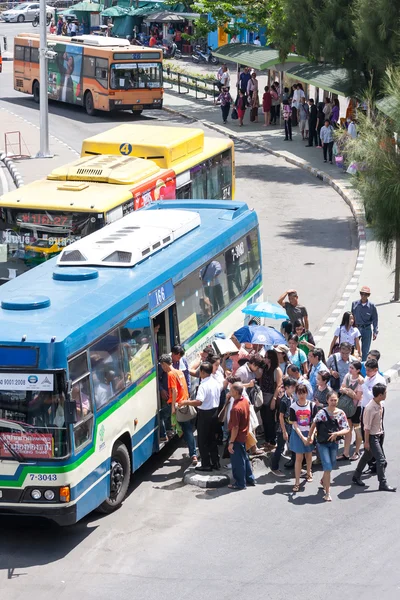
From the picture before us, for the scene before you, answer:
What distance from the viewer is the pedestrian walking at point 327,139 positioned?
35434mm

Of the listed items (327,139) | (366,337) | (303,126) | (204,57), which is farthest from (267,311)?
(204,57)

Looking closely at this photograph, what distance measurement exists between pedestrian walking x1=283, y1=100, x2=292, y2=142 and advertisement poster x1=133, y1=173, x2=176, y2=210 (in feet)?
57.9

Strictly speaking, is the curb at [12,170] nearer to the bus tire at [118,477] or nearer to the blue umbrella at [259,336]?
the blue umbrella at [259,336]

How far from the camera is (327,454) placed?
13.1 m

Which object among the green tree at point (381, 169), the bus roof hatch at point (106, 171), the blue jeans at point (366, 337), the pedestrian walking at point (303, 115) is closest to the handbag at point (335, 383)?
the blue jeans at point (366, 337)

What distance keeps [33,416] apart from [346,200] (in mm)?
21560

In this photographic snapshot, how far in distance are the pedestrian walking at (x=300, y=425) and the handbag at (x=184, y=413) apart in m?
1.36

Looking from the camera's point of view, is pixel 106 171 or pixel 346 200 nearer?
pixel 106 171

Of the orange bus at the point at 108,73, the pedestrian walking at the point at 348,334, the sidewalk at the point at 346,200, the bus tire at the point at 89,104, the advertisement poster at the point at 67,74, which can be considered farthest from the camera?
the bus tire at the point at 89,104

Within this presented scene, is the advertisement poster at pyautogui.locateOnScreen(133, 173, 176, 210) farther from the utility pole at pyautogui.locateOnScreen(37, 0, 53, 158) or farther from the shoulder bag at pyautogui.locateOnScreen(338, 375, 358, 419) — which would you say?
the utility pole at pyautogui.locateOnScreen(37, 0, 53, 158)

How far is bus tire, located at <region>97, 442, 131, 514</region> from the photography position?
1280 cm

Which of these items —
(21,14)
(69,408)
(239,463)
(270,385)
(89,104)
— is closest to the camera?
(69,408)

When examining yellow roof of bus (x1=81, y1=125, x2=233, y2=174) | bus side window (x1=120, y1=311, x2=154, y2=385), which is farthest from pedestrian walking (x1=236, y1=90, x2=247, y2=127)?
bus side window (x1=120, y1=311, x2=154, y2=385)

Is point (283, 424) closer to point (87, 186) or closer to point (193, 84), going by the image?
point (87, 186)
